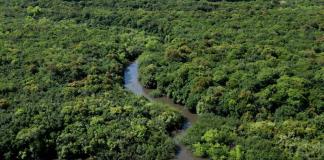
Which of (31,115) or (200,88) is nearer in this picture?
(31,115)

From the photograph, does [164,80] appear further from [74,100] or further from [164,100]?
[74,100]

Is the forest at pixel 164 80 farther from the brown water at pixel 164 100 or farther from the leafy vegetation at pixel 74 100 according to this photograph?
the brown water at pixel 164 100

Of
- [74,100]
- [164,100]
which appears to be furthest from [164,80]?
[74,100]

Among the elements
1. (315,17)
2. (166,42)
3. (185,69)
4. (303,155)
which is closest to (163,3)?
(166,42)

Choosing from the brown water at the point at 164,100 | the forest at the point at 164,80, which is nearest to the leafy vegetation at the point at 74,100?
the forest at the point at 164,80

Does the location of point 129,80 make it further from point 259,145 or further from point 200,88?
point 259,145

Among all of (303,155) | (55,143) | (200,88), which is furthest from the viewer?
(200,88)
